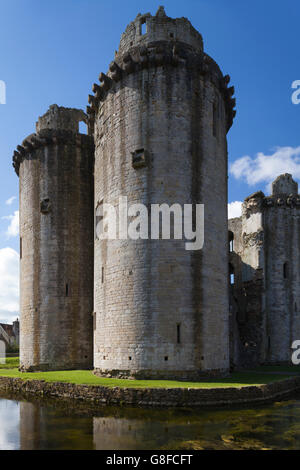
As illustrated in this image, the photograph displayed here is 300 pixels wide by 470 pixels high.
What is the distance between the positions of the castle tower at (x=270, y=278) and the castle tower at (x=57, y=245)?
30.4 ft

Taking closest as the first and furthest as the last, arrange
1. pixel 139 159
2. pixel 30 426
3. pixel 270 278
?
pixel 30 426 → pixel 139 159 → pixel 270 278

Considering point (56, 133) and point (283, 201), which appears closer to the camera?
point (56, 133)

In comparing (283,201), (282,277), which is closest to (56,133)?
(283,201)

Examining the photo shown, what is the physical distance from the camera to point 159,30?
1869 cm

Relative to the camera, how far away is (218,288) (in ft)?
58.2

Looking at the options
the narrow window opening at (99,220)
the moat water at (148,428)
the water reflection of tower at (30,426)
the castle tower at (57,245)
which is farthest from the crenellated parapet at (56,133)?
the moat water at (148,428)

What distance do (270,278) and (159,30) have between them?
612 inches

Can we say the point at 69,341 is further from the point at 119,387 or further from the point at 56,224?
the point at 119,387

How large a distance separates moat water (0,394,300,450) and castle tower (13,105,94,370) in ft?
26.9

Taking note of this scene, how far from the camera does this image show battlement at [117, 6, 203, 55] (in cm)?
1869

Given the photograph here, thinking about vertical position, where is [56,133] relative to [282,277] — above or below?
above

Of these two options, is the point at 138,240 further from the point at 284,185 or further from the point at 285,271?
the point at 284,185
